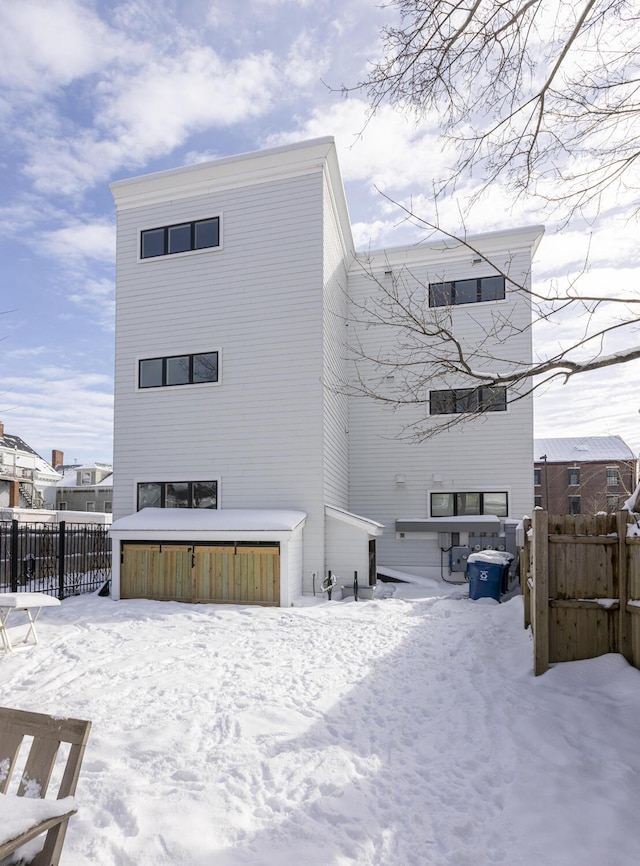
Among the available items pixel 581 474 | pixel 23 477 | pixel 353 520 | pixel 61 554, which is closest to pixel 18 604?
pixel 61 554

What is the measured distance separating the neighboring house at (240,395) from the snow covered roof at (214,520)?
43 mm

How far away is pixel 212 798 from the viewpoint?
307 cm

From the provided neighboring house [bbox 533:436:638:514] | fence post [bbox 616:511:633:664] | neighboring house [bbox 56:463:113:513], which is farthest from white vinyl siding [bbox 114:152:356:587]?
neighboring house [bbox 533:436:638:514]

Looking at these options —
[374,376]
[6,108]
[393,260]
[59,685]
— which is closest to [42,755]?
[59,685]

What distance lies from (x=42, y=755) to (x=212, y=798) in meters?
1.28

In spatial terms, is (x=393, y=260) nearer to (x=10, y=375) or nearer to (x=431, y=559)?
(x=431, y=559)

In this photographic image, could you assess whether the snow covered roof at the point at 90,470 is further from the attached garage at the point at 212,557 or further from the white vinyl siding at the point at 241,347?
the attached garage at the point at 212,557

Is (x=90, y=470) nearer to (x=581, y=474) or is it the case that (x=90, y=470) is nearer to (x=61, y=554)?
(x=61, y=554)

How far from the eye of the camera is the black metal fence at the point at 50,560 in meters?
10.3

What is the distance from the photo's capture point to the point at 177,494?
11.8 meters

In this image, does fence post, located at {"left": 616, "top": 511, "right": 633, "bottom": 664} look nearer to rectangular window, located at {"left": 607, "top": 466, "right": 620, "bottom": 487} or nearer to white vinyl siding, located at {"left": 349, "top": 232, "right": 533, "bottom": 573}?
white vinyl siding, located at {"left": 349, "top": 232, "right": 533, "bottom": 573}

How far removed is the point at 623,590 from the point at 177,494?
9200 millimetres

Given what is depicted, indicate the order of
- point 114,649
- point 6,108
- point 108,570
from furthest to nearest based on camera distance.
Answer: point 108,570 → point 6,108 → point 114,649

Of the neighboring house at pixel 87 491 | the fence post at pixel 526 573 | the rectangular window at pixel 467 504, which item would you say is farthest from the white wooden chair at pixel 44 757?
the neighboring house at pixel 87 491
